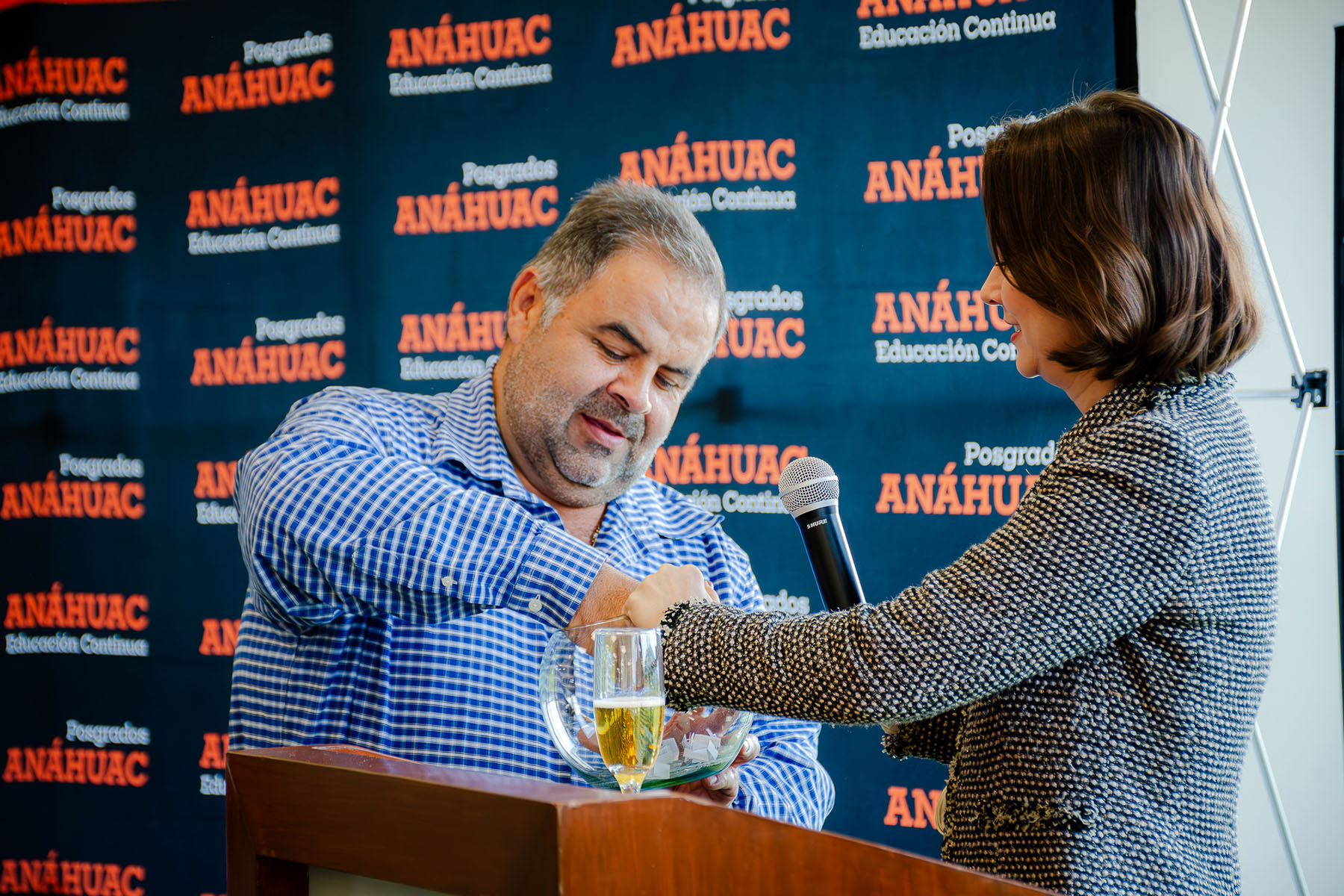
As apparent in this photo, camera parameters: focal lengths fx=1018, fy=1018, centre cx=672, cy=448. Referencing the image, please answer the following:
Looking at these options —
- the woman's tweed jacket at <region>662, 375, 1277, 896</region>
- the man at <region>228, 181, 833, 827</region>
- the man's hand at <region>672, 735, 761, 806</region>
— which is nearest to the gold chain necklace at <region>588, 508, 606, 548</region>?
the man at <region>228, 181, 833, 827</region>

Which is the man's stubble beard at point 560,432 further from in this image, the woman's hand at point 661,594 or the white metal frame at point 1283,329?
the white metal frame at point 1283,329

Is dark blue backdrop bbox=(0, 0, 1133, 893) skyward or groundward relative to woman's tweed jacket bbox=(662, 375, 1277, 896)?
skyward

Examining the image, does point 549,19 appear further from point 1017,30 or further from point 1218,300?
point 1218,300

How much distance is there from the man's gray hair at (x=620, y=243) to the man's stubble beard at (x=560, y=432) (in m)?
0.12

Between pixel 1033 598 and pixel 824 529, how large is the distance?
42cm

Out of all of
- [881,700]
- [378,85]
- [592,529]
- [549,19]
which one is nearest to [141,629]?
[378,85]

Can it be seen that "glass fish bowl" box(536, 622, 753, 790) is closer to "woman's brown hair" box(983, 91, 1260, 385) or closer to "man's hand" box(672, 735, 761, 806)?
"man's hand" box(672, 735, 761, 806)

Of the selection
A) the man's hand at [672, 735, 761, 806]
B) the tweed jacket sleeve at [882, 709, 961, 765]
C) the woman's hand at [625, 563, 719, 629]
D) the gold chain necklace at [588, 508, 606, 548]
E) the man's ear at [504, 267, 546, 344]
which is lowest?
the man's hand at [672, 735, 761, 806]

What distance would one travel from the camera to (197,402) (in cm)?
352

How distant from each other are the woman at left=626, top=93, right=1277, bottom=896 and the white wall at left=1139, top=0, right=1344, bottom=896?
199cm

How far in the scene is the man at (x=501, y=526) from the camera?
4.30 feet

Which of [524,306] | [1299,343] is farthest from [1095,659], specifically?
[1299,343]

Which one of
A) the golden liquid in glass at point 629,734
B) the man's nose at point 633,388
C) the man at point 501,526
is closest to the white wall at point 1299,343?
the man at point 501,526

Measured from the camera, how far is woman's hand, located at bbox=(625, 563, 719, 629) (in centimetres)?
120
